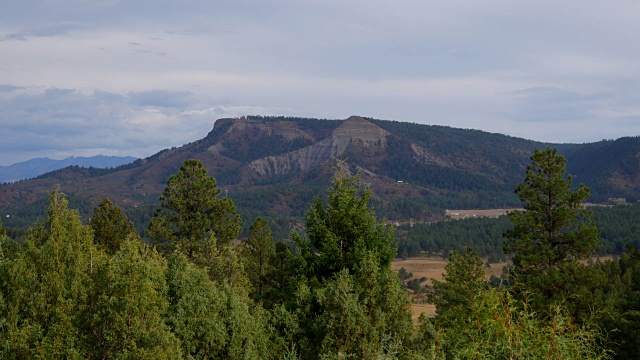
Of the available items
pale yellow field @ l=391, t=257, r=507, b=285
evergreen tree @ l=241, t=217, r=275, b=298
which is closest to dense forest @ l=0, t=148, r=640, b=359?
evergreen tree @ l=241, t=217, r=275, b=298

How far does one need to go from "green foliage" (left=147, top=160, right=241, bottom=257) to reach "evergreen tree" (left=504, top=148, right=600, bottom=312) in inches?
796

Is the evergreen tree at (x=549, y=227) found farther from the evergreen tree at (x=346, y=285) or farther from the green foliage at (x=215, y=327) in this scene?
the green foliage at (x=215, y=327)

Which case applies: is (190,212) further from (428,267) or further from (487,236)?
(487,236)

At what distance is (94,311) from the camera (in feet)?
58.1

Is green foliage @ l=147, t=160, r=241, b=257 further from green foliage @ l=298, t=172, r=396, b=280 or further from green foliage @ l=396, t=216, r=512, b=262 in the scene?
green foliage @ l=396, t=216, r=512, b=262

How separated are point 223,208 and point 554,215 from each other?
2278 centimetres

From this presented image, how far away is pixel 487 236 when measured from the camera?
17512 cm

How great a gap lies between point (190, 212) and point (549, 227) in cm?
2468

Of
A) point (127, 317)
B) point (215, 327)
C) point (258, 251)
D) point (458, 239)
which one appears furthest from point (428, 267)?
point (127, 317)

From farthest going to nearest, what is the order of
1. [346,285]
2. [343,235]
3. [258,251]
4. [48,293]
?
[258,251] → [343,235] → [346,285] → [48,293]

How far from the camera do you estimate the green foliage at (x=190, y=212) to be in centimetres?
4156

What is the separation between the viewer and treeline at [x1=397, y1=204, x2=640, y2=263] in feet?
516

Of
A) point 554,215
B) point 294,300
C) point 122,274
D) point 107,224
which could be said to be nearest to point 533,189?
point 554,215

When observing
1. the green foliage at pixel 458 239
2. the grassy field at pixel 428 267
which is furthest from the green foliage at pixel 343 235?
the green foliage at pixel 458 239
